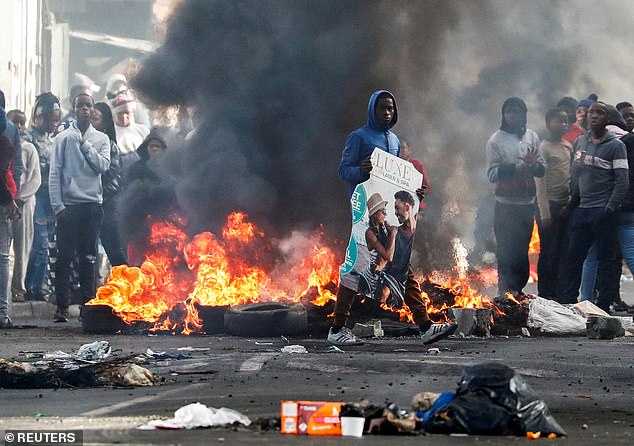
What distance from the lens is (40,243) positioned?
17641 mm

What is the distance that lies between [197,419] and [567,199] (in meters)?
10.3

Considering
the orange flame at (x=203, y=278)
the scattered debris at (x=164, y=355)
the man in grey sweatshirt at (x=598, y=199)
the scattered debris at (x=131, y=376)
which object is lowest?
the scattered debris at (x=131, y=376)

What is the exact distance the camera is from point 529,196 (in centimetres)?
1594

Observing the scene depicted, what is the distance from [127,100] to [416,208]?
394 inches

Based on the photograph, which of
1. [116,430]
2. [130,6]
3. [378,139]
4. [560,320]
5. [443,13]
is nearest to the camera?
[116,430]

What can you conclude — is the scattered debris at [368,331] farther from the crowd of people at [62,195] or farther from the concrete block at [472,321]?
the crowd of people at [62,195]

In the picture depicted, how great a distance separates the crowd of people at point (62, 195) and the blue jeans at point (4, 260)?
0.01 m

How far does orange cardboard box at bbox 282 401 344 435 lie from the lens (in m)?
6.70

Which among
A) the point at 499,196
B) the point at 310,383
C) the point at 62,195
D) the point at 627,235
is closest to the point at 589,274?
the point at 627,235

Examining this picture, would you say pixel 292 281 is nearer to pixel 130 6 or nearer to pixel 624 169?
pixel 624 169

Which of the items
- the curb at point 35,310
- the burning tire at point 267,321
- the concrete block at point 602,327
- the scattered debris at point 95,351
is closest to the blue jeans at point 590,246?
the concrete block at point 602,327

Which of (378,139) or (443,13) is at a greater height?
(443,13)

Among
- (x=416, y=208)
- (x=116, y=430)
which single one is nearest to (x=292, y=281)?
(x=416, y=208)

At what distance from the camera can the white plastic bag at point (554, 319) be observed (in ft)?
44.0
